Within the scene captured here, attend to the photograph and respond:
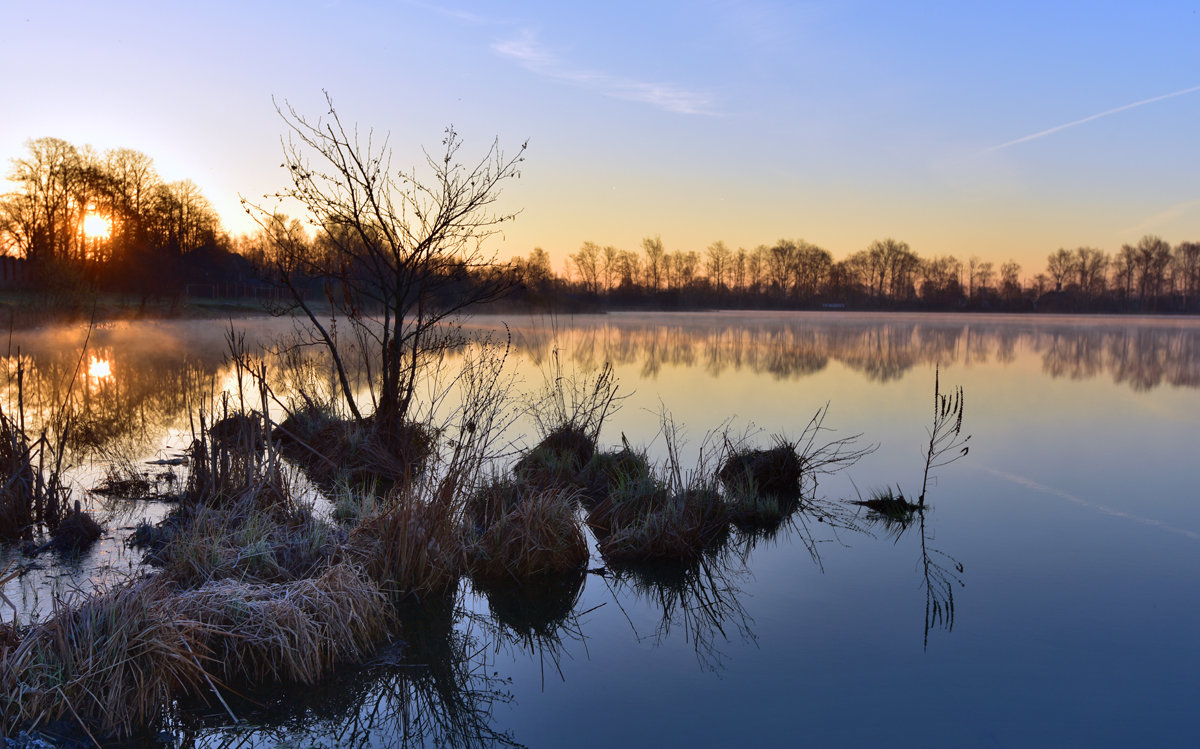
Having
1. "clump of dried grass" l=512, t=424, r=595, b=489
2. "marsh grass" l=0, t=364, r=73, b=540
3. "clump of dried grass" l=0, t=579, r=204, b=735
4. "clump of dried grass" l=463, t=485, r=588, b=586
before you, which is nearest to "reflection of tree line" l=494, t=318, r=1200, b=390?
"clump of dried grass" l=512, t=424, r=595, b=489

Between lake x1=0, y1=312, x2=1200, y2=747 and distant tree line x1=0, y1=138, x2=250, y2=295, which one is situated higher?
distant tree line x1=0, y1=138, x2=250, y2=295

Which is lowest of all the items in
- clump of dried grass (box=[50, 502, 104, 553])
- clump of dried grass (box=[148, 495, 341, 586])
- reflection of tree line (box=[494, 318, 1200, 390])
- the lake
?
the lake

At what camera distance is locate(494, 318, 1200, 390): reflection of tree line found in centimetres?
2189

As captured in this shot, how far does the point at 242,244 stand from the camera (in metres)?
82.9

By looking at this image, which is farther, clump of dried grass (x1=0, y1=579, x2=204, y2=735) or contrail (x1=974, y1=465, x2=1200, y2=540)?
contrail (x1=974, y1=465, x2=1200, y2=540)

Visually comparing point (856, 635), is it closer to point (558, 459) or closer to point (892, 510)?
point (892, 510)

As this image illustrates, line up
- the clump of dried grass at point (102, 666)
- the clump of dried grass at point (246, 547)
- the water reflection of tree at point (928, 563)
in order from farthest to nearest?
the water reflection of tree at point (928, 563) → the clump of dried grass at point (246, 547) → the clump of dried grass at point (102, 666)

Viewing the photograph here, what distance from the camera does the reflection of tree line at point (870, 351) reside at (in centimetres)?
2189

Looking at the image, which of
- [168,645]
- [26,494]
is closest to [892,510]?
[168,645]

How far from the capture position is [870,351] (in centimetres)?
2806

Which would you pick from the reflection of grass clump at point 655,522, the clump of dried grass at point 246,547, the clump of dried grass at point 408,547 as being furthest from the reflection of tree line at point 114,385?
the reflection of grass clump at point 655,522

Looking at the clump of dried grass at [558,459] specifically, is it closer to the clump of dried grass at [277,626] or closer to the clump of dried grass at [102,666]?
the clump of dried grass at [277,626]

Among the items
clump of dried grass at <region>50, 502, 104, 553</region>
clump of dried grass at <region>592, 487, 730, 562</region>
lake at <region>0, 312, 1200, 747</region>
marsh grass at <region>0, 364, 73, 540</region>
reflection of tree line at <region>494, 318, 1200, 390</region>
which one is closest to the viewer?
lake at <region>0, 312, 1200, 747</region>

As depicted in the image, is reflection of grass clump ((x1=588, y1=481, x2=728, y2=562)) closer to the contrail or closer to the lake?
the lake
